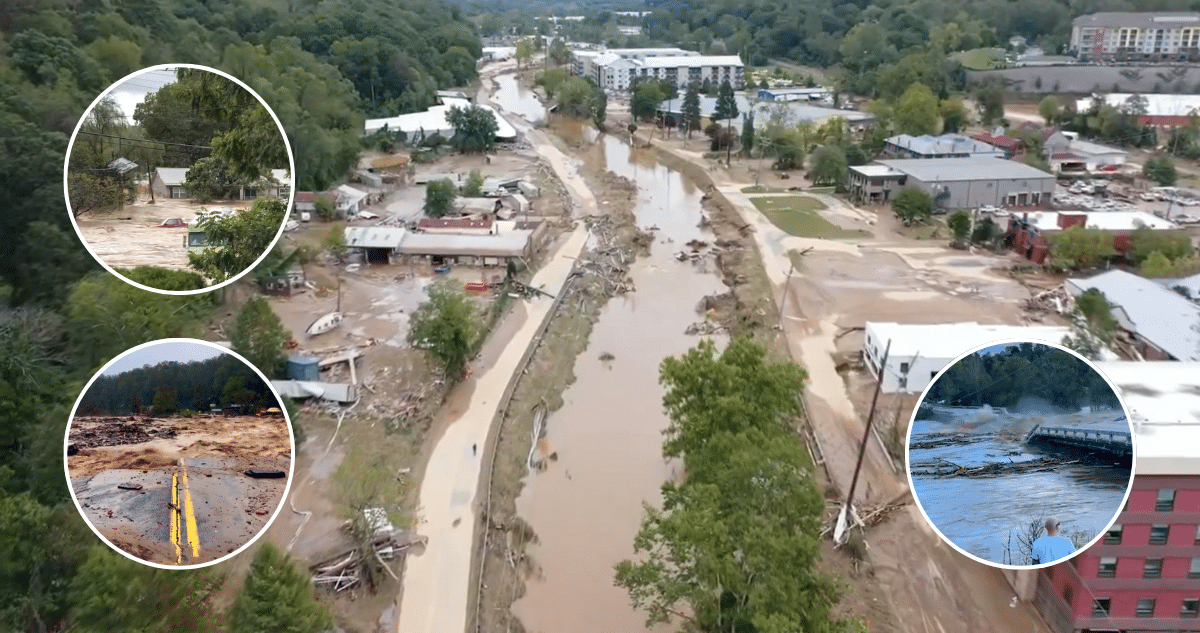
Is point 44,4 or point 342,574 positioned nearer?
point 342,574

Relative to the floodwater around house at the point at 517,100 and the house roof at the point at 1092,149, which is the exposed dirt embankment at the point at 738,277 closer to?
the house roof at the point at 1092,149

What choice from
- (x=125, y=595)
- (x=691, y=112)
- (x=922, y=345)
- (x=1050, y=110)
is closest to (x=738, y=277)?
(x=922, y=345)

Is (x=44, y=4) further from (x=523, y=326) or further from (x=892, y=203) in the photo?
(x=892, y=203)

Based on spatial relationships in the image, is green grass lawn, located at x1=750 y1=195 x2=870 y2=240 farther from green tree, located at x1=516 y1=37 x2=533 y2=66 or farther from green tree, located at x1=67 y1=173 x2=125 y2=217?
green tree, located at x1=516 y1=37 x2=533 y2=66

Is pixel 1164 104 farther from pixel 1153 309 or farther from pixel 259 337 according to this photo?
pixel 259 337

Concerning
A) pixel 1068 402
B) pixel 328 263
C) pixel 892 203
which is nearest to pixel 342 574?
pixel 1068 402
